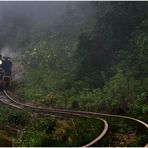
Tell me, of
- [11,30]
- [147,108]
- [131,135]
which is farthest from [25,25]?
[131,135]

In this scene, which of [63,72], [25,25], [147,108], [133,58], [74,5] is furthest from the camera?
[25,25]

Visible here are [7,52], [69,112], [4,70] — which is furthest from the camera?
[7,52]

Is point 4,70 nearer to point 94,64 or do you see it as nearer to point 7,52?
point 94,64

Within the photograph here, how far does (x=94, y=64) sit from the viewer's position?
3222 centimetres

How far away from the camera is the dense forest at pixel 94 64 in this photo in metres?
25.6

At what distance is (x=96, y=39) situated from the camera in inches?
1294

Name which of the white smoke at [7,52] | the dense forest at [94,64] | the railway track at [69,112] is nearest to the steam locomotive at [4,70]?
the railway track at [69,112]

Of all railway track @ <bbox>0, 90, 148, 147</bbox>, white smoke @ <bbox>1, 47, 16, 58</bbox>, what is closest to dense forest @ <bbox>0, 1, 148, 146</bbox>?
railway track @ <bbox>0, 90, 148, 147</bbox>

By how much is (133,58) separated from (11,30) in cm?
3682

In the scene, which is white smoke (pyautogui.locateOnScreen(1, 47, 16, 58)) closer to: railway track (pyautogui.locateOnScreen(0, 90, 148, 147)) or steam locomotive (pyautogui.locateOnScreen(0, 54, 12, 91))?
steam locomotive (pyautogui.locateOnScreen(0, 54, 12, 91))

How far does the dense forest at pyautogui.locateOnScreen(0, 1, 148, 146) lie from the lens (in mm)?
25609

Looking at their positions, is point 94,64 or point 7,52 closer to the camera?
point 94,64

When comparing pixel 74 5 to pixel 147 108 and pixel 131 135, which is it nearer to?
pixel 147 108

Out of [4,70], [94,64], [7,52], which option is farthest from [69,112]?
[7,52]
